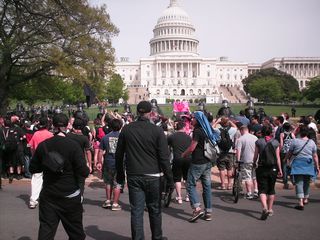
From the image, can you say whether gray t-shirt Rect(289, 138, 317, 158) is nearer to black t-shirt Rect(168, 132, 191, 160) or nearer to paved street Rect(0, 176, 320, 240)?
paved street Rect(0, 176, 320, 240)

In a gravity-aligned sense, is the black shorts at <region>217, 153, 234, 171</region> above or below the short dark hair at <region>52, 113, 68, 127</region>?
below

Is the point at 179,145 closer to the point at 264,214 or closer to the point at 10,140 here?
the point at 264,214

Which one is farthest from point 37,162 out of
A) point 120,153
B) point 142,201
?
point 142,201

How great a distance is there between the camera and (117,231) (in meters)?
6.87

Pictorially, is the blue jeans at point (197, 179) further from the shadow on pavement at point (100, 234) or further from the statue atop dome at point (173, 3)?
the statue atop dome at point (173, 3)

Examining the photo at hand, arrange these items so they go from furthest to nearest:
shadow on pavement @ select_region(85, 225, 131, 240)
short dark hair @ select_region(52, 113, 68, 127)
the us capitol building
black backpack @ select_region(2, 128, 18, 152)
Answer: the us capitol building, black backpack @ select_region(2, 128, 18, 152), shadow on pavement @ select_region(85, 225, 131, 240), short dark hair @ select_region(52, 113, 68, 127)

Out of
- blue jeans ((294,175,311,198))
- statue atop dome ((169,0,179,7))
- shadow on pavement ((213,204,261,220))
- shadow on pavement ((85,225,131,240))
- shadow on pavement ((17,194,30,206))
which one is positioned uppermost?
statue atop dome ((169,0,179,7))

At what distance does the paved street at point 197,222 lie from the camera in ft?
21.7

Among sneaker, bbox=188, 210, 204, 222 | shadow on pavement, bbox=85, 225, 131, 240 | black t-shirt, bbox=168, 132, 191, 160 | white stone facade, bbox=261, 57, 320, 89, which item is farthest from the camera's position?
white stone facade, bbox=261, 57, 320, 89

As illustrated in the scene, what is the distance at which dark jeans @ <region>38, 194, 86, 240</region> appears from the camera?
193 inches

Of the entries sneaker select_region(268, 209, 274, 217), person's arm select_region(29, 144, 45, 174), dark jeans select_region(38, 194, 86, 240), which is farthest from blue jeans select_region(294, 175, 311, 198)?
person's arm select_region(29, 144, 45, 174)

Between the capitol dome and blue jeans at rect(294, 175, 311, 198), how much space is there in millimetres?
128608

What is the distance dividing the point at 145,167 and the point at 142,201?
0.51 metres

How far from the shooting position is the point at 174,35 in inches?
5354
